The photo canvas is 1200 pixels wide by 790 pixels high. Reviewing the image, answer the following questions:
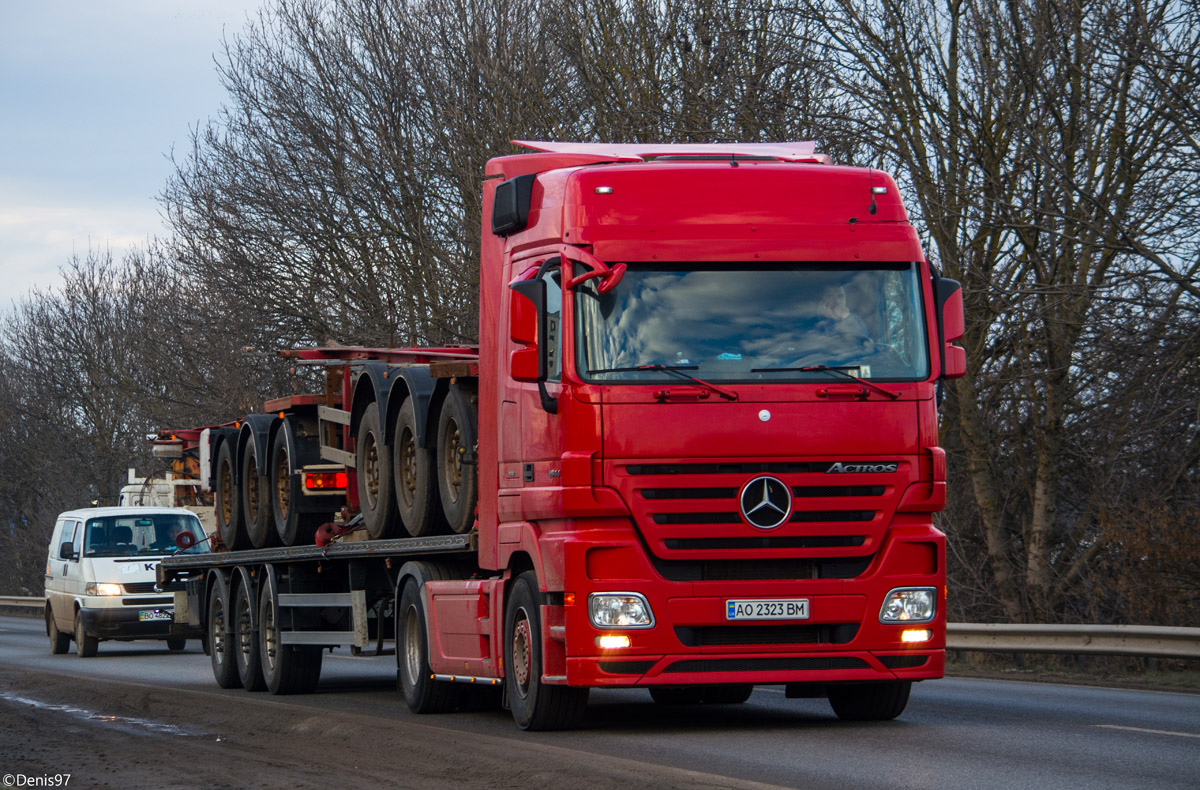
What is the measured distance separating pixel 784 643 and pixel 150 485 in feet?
74.4

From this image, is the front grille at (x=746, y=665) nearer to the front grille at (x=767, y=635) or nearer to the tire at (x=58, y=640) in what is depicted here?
the front grille at (x=767, y=635)

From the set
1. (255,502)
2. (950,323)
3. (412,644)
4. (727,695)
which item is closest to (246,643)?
(255,502)

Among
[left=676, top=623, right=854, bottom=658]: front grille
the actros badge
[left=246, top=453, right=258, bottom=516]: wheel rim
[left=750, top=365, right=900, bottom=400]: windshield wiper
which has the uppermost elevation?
[left=750, top=365, right=900, bottom=400]: windshield wiper

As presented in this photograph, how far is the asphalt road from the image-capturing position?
7.73 meters

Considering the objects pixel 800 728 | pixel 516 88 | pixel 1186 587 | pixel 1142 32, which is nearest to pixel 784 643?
pixel 800 728

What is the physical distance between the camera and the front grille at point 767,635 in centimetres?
947

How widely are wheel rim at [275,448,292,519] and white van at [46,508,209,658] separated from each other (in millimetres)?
8490

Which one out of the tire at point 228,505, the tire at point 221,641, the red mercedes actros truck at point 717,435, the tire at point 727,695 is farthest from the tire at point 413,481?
the tire at point 221,641

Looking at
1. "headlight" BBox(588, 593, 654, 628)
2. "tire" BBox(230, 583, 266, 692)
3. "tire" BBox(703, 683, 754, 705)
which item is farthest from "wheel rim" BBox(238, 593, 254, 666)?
"headlight" BBox(588, 593, 654, 628)

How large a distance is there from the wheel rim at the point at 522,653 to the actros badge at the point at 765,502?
5.06 feet

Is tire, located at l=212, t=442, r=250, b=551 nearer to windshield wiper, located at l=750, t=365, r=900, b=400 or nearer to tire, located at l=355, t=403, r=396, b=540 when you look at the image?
tire, located at l=355, t=403, r=396, b=540

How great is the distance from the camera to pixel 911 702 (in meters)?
12.0

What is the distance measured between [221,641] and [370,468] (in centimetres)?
395

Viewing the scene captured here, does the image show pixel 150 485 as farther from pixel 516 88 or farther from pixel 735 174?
pixel 735 174
